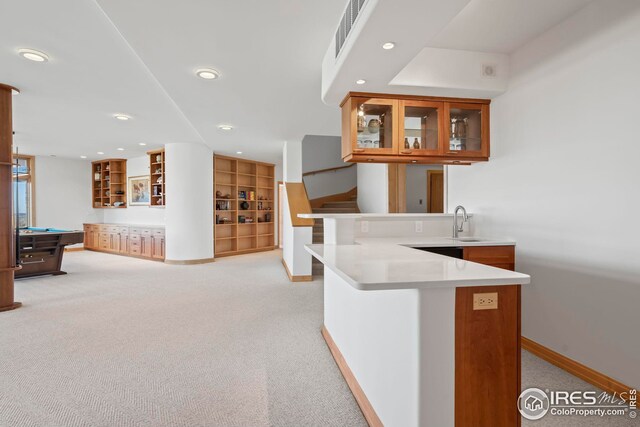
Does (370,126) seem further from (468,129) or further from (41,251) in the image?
(41,251)

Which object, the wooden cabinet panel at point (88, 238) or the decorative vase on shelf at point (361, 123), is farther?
the wooden cabinet panel at point (88, 238)

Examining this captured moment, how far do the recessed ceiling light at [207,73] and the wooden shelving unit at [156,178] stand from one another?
5101 mm

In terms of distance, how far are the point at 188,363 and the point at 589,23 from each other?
371cm

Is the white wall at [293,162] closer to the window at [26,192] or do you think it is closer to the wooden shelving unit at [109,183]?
the wooden shelving unit at [109,183]

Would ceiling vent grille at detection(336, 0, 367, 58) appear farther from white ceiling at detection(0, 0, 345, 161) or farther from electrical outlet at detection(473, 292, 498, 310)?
electrical outlet at detection(473, 292, 498, 310)

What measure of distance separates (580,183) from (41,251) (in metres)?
7.41

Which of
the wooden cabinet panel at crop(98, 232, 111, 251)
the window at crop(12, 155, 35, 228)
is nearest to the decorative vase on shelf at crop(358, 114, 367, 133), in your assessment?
the wooden cabinet panel at crop(98, 232, 111, 251)

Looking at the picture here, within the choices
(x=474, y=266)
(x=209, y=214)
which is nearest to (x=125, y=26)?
(x=474, y=266)

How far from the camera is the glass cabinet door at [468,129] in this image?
3.14m

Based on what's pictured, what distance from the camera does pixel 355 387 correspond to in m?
2.02

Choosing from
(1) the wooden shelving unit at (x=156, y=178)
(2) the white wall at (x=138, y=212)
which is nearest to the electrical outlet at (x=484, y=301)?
(1) the wooden shelving unit at (x=156, y=178)

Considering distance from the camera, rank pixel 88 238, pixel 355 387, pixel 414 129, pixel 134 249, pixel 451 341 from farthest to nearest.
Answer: pixel 88 238
pixel 134 249
pixel 414 129
pixel 355 387
pixel 451 341

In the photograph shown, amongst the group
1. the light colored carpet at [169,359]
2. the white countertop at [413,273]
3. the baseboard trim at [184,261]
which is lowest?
the light colored carpet at [169,359]

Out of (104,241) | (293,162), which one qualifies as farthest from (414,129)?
(104,241)
